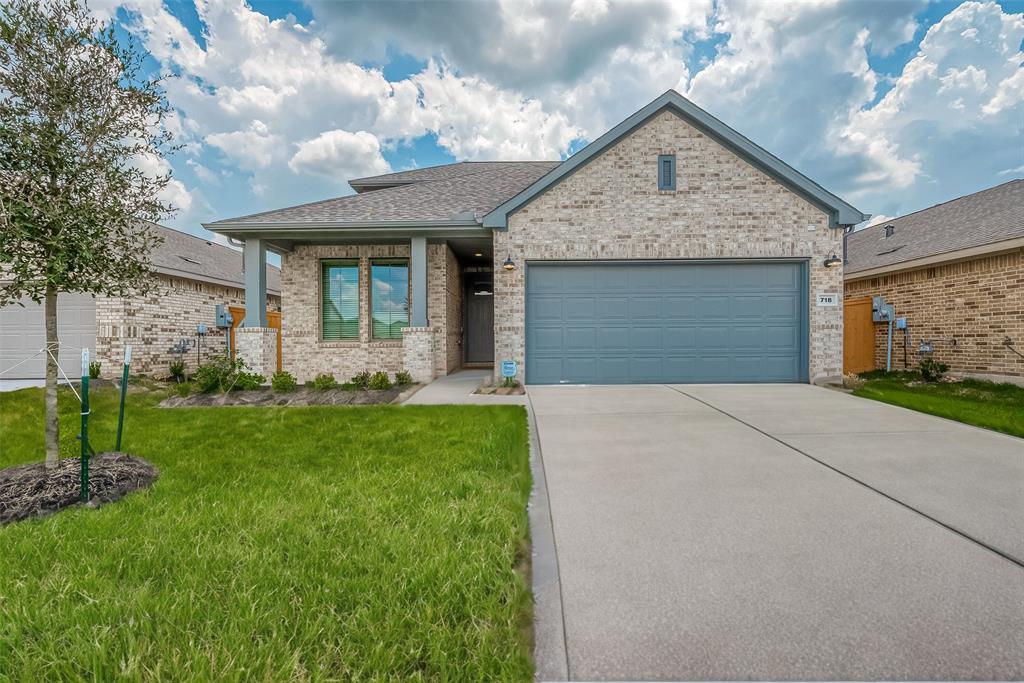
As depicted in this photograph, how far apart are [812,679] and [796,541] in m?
1.10

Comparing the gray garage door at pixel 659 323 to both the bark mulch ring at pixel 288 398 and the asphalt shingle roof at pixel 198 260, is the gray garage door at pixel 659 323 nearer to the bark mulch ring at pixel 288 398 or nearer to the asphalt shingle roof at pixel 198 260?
the bark mulch ring at pixel 288 398

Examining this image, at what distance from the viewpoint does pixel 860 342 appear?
37.8ft

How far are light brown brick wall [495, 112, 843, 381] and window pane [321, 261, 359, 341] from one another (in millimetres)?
3812

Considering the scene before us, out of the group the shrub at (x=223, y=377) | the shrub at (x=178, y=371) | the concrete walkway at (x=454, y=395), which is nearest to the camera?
the concrete walkway at (x=454, y=395)

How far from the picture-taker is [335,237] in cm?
938

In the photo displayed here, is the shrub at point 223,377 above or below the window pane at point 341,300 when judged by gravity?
below

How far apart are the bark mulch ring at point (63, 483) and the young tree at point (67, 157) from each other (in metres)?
0.20

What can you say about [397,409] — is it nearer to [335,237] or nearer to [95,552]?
[95,552]

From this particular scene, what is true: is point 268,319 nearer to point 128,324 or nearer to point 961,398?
point 128,324

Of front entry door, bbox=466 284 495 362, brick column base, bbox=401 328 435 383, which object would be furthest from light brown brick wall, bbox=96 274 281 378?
front entry door, bbox=466 284 495 362

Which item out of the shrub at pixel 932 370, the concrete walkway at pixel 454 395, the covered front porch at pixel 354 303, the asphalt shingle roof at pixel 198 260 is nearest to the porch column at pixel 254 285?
the covered front porch at pixel 354 303

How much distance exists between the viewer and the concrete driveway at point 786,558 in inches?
63.7

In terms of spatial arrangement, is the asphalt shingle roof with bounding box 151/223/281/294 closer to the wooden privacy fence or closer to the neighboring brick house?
the wooden privacy fence

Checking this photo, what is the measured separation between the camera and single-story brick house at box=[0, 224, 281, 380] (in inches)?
395
